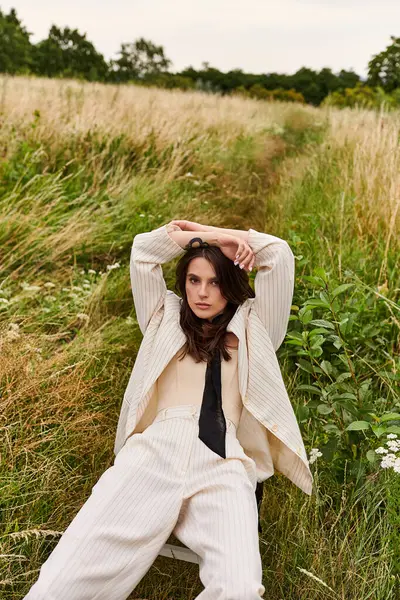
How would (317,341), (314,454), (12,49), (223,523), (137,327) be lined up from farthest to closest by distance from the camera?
1. (12,49)
2. (137,327)
3. (317,341)
4. (314,454)
5. (223,523)

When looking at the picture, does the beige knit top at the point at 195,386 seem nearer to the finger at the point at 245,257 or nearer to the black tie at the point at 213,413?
the black tie at the point at 213,413

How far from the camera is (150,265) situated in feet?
7.63

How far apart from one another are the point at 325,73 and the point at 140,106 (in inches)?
1349

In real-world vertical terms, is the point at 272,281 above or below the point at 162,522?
above

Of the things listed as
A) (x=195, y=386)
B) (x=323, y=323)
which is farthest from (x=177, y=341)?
(x=323, y=323)

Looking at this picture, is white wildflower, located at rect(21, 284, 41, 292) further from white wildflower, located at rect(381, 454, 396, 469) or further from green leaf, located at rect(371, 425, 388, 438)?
white wildflower, located at rect(381, 454, 396, 469)

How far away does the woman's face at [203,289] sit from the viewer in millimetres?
2215

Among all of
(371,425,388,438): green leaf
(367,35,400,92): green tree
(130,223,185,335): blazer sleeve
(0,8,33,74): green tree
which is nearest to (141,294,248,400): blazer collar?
(130,223,185,335): blazer sleeve

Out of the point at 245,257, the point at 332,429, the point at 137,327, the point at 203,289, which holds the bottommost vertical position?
the point at 137,327

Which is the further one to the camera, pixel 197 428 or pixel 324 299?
pixel 324 299

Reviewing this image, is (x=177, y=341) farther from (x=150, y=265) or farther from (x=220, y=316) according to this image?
(x=150, y=265)

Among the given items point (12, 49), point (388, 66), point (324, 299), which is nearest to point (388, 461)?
point (324, 299)

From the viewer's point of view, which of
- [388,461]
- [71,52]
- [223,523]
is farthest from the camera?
[71,52]

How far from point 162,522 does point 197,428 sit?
1.14 feet
